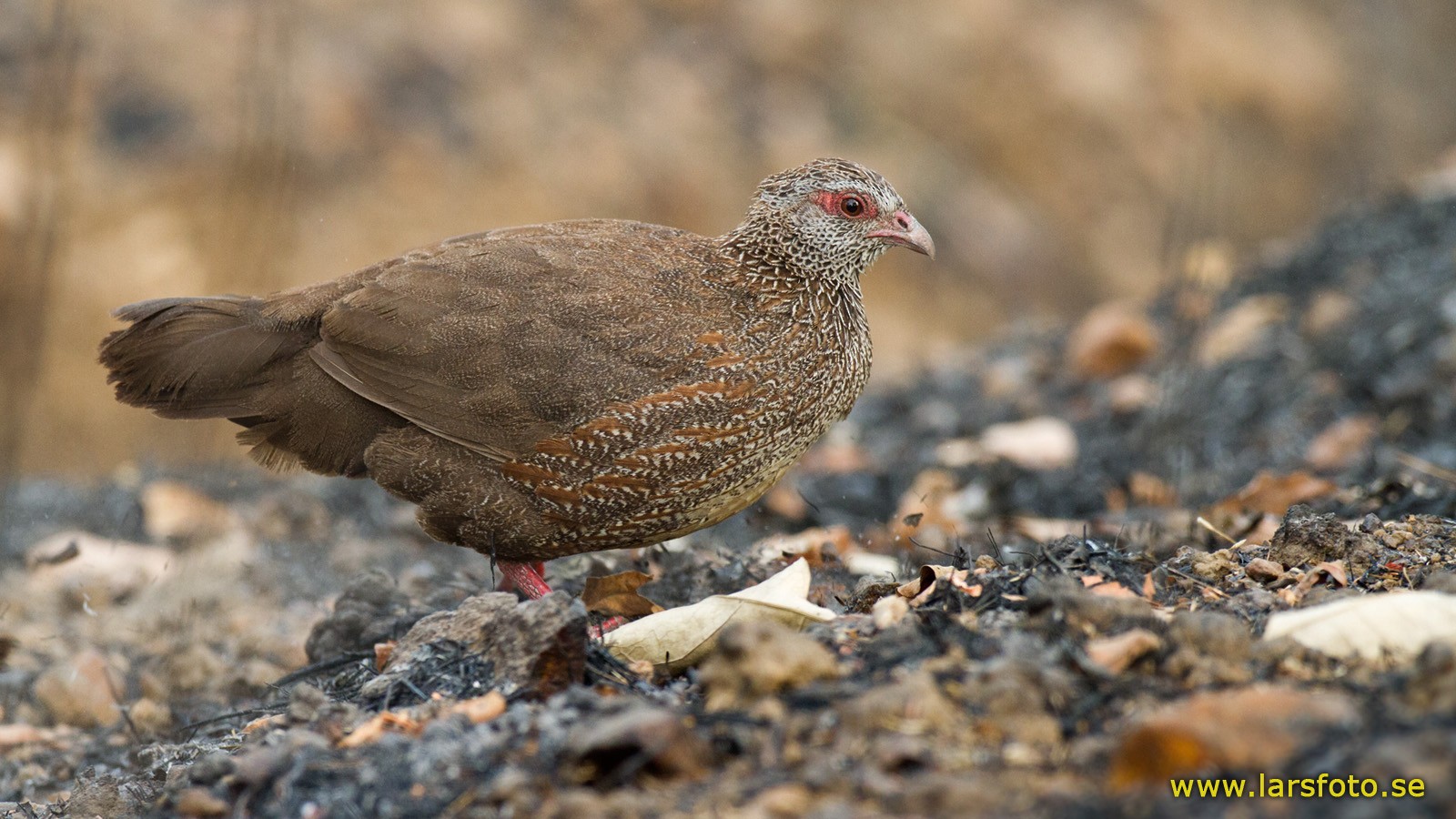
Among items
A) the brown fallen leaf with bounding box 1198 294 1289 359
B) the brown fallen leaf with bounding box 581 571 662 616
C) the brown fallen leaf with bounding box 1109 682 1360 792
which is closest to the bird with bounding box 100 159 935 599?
the brown fallen leaf with bounding box 581 571 662 616

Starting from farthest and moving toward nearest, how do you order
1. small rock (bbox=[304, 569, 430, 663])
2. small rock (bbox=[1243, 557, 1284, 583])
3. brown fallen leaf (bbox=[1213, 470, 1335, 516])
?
brown fallen leaf (bbox=[1213, 470, 1335, 516])
small rock (bbox=[304, 569, 430, 663])
small rock (bbox=[1243, 557, 1284, 583])

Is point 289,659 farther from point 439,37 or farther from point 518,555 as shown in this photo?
point 439,37

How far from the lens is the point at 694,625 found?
3705 millimetres

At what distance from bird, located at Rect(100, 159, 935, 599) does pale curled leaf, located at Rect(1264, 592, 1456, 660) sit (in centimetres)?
196

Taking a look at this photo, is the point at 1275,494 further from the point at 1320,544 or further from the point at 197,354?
the point at 197,354

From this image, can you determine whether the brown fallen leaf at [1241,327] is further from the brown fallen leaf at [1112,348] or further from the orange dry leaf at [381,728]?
the orange dry leaf at [381,728]

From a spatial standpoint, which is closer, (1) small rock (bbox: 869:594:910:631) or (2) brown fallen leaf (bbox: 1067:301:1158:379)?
(1) small rock (bbox: 869:594:910:631)

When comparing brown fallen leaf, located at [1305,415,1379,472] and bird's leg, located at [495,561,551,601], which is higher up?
brown fallen leaf, located at [1305,415,1379,472]

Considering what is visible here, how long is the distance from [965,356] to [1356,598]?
23.1 feet

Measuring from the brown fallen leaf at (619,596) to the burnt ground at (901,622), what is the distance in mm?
437

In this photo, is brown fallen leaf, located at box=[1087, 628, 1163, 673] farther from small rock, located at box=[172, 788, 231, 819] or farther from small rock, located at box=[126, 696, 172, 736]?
small rock, located at box=[126, 696, 172, 736]

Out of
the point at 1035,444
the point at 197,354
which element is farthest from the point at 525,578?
the point at 1035,444

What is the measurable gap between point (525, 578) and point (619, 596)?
0.65 m

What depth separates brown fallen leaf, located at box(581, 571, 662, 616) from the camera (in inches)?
A: 175
